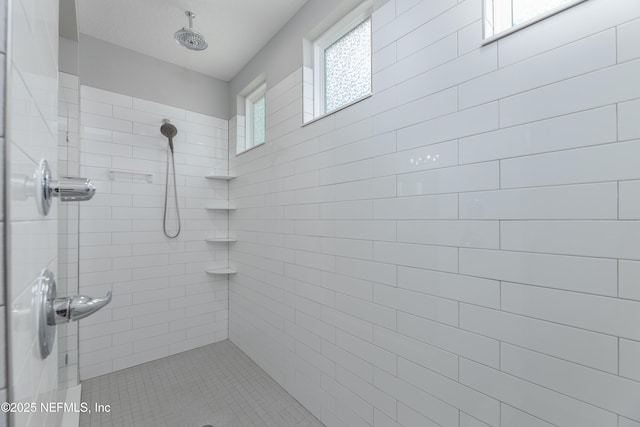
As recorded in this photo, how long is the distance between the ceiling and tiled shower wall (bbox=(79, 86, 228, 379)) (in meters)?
0.45

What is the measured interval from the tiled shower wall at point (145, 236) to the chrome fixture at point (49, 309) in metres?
1.91

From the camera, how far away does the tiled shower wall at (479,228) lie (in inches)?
29.5

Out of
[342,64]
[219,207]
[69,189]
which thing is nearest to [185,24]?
[342,64]

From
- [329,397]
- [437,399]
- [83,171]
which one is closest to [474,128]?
[437,399]

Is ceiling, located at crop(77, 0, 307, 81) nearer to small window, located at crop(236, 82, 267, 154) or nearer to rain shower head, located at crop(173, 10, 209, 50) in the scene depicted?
rain shower head, located at crop(173, 10, 209, 50)

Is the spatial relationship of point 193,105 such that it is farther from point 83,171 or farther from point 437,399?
point 437,399

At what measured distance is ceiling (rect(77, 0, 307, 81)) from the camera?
5.98ft

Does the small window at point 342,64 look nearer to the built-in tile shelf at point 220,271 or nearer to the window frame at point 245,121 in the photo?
the window frame at point 245,121

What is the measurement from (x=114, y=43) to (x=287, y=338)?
2.68 meters

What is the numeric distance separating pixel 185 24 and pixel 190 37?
25cm

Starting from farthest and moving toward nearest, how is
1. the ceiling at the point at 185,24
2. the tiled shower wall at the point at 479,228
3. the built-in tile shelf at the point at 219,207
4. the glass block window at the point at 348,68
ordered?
the built-in tile shelf at the point at 219,207
the ceiling at the point at 185,24
the glass block window at the point at 348,68
the tiled shower wall at the point at 479,228

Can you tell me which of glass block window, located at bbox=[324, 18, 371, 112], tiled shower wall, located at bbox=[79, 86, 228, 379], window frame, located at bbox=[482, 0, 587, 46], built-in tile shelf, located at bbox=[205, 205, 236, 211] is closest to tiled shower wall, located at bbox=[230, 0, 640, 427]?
window frame, located at bbox=[482, 0, 587, 46]

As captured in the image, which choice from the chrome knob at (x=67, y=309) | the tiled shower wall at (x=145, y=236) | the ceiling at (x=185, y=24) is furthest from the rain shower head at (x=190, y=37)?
the chrome knob at (x=67, y=309)

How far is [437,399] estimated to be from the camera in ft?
3.64
